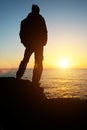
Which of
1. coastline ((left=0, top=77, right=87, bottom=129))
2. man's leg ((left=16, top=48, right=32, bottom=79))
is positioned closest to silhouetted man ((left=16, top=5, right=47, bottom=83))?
man's leg ((left=16, top=48, right=32, bottom=79))

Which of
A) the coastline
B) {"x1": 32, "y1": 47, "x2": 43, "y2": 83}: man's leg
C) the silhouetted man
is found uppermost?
the silhouetted man

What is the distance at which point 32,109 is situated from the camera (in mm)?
9164

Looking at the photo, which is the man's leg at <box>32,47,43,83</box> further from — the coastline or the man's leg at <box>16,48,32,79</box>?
the coastline

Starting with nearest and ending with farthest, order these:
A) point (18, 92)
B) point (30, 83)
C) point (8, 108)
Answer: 1. point (8, 108)
2. point (18, 92)
3. point (30, 83)

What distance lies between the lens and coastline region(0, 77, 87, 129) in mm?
8570

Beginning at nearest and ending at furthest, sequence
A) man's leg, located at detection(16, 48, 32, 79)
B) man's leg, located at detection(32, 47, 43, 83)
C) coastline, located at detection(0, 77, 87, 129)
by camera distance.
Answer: coastline, located at detection(0, 77, 87, 129), man's leg, located at detection(32, 47, 43, 83), man's leg, located at detection(16, 48, 32, 79)

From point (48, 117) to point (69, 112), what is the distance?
90cm

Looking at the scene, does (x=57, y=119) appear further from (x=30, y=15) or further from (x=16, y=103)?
(x=30, y=15)

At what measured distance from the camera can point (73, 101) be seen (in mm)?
10656

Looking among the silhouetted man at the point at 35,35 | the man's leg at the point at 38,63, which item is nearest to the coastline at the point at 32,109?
the man's leg at the point at 38,63

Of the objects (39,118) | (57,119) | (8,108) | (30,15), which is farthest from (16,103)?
(30,15)

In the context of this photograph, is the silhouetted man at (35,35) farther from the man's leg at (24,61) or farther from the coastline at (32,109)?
the coastline at (32,109)

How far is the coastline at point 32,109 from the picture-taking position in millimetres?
8570

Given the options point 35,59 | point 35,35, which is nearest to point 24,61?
point 35,59
